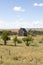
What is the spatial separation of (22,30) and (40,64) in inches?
3661

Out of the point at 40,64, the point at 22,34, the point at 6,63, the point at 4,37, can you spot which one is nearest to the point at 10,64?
the point at 6,63

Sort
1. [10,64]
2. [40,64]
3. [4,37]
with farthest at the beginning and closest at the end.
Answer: [4,37], [40,64], [10,64]

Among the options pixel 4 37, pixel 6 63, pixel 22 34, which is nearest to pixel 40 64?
pixel 6 63

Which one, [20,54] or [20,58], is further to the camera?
[20,54]

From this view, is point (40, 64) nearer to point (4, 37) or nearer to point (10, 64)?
point (10, 64)

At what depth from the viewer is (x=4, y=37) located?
62219mm

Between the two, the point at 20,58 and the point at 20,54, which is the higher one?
the point at 20,54

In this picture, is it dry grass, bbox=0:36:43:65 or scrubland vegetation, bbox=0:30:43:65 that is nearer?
dry grass, bbox=0:36:43:65

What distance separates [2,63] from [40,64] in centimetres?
601

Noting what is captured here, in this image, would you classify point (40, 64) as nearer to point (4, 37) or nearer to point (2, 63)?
point (2, 63)

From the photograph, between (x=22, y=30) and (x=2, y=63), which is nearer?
(x=2, y=63)

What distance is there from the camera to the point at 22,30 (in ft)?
383

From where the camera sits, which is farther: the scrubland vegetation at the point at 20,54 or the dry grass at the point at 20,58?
the scrubland vegetation at the point at 20,54

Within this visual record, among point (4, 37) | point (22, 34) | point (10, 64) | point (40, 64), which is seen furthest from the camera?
point (22, 34)
